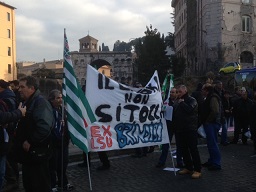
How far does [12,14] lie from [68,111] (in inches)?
3090

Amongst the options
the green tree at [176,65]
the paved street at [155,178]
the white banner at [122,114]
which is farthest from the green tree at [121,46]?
the white banner at [122,114]

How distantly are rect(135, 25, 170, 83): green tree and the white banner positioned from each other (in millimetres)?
38254

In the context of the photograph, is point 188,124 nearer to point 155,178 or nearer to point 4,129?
point 155,178

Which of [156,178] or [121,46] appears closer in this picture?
[156,178]

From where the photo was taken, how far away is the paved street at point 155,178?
21.8 feet

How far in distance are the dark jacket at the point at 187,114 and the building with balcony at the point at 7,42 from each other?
234 feet

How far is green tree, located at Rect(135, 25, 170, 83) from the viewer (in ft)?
151

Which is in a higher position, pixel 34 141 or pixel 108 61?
pixel 108 61

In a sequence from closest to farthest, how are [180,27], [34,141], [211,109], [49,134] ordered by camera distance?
[34,141], [49,134], [211,109], [180,27]

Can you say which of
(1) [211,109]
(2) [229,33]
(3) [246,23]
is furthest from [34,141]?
(3) [246,23]

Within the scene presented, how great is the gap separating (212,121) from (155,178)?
190cm

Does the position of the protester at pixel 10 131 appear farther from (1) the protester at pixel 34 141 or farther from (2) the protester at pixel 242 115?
(2) the protester at pixel 242 115

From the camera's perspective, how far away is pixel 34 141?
4676 mm

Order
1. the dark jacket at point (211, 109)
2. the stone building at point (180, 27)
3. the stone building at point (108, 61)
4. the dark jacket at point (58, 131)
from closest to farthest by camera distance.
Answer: the dark jacket at point (58, 131)
the dark jacket at point (211, 109)
the stone building at point (180, 27)
the stone building at point (108, 61)
